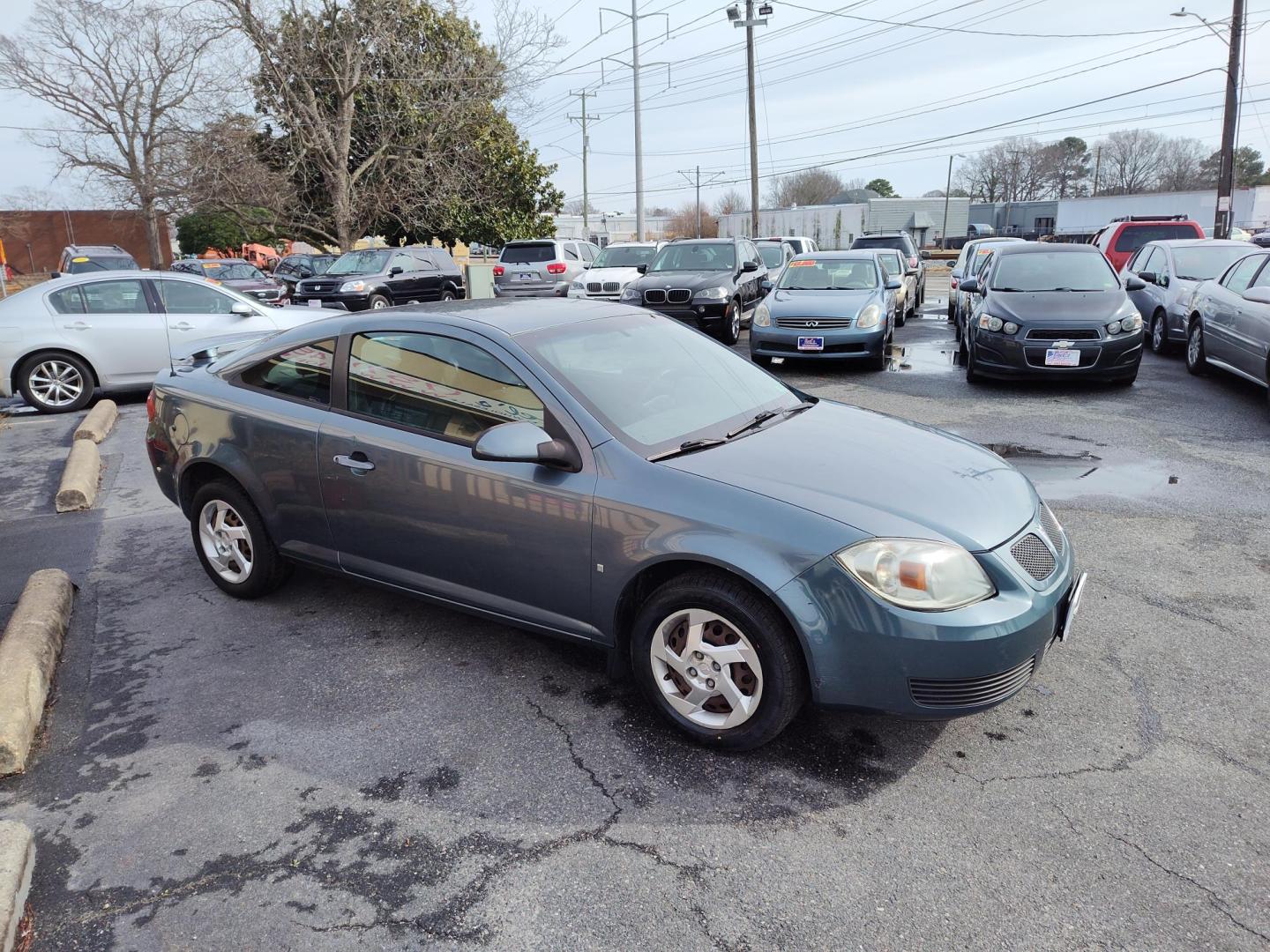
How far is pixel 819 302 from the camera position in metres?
11.4

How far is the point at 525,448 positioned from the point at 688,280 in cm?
1110

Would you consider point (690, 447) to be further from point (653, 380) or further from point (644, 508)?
point (653, 380)

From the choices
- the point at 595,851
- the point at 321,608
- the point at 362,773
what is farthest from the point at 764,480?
the point at 321,608

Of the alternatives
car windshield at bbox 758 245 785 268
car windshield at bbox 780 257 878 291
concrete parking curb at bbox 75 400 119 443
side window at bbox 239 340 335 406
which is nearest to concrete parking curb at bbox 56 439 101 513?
concrete parking curb at bbox 75 400 119 443

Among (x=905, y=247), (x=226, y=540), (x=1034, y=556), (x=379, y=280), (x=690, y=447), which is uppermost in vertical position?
(x=905, y=247)

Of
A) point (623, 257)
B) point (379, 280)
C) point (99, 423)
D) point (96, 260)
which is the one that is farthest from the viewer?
point (96, 260)

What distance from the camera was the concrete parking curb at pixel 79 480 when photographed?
6.47m

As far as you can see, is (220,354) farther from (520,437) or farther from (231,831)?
(231,831)

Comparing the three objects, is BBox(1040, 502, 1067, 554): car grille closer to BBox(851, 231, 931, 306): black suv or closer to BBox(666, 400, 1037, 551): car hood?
BBox(666, 400, 1037, 551): car hood

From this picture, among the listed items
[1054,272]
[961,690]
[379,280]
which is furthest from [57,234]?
[961,690]

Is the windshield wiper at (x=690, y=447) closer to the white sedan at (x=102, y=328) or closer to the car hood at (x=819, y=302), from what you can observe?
the white sedan at (x=102, y=328)

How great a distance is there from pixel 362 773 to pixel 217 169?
27734 mm

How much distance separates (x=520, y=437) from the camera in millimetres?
3314

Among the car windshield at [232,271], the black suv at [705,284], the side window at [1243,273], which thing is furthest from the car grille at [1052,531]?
the car windshield at [232,271]
